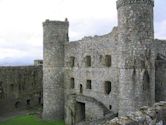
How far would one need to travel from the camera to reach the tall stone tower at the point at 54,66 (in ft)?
90.3

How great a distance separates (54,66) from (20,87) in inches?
334

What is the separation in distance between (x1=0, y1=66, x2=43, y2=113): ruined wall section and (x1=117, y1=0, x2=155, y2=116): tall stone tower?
1840 cm

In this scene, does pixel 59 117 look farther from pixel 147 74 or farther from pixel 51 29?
pixel 147 74

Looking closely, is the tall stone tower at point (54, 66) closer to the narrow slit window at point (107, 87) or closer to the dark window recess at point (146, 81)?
the narrow slit window at point (107, 87)

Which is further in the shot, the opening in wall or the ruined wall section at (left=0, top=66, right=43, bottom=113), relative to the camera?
the ruined wall section at (left=0, top=66, right=43, bottom=113)

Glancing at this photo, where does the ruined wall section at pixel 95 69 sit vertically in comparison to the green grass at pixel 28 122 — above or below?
above

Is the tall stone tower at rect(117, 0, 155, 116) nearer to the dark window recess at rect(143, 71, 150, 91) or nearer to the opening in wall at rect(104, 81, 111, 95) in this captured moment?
the dark window recess at rect(143, 71, 150, 91)

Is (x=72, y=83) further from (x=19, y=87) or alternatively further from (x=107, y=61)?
(x=19, y=87)

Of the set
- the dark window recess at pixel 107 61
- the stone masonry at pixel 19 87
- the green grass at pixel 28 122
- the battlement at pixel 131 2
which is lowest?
the green grass at pixel 28 122

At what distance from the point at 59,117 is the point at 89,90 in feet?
15.1

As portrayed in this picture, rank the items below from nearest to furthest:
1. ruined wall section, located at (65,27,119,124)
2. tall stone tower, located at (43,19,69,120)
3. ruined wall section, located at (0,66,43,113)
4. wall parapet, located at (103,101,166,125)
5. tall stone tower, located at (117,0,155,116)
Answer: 1. wall parapet, located at (103,101,166,125)
2. tall stone tower, located at (117,0,155,116)
3. ruined wall section, located at (65,27,119,124)
4. tall stone tower, located at (43,19,69,120)
5. ruined wall section, located at (0,66,43,113)

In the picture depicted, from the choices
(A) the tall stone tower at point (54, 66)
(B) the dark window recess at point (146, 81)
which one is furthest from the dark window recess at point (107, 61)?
(A) the tall stone tower at point (54, 66)

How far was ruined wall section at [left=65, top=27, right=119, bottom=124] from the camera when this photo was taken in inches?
885

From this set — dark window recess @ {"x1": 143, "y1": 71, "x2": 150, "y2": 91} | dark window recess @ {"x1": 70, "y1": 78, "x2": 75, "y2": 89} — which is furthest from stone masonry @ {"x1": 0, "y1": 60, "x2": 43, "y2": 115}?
dark window recess @ {"x1": 143, "y1": 71, "x2": 150, "y2": 91}
